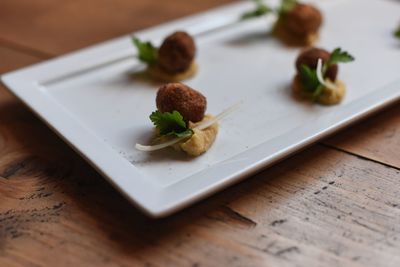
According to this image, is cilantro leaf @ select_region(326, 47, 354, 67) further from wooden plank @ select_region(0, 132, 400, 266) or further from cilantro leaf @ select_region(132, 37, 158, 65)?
cilantro leaf @ select_region(132, 37, 158, 65)

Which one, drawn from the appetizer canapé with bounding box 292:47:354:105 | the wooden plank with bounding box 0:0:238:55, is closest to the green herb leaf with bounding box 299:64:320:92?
the appetizer canapé with bounding box 292:47:354:105

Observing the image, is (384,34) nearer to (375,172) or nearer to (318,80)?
(318,80)

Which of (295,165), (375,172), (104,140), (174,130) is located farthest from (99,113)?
(375,172)

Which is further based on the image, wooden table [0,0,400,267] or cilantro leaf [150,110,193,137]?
cilantro leaf [150,110,193,137]

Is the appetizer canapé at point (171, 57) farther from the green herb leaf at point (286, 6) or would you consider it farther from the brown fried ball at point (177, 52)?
the green herb leaf at point (286, 6)

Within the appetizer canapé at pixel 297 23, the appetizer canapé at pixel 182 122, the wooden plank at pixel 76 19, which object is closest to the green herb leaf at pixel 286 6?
the appetizer canapé at pixel 297 23

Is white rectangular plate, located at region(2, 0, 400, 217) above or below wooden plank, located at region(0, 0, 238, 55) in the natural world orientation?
below

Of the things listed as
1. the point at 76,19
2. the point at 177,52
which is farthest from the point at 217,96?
the point at 76,19
